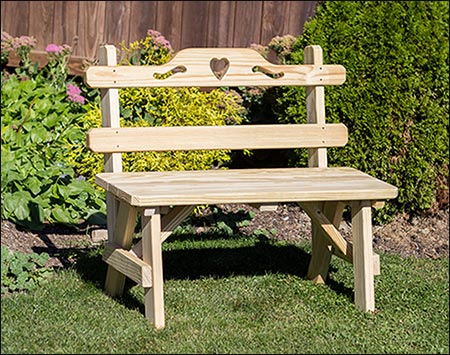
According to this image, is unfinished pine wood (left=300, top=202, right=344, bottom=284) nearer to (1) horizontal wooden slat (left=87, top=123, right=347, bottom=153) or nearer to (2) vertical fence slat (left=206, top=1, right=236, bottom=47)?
(1) horizontal wooden slat (left=87, top=123, right=347, bottom=153)

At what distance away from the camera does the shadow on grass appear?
4836mm

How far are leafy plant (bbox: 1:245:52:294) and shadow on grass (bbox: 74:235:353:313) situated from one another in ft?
0.67

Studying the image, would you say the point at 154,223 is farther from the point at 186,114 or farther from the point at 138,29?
the point at 138,29

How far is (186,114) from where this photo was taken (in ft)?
19.3

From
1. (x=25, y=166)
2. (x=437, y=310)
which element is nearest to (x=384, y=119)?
(x=437, y=310)

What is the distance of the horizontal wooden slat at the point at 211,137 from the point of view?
4566 mm

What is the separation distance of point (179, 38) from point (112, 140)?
2955 mm

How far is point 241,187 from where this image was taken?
13.6ft

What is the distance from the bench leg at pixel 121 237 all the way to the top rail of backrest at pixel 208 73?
0.61 metres

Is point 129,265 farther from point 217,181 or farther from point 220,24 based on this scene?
point 220,24

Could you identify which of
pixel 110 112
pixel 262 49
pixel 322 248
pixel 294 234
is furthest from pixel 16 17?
pixel 322 248

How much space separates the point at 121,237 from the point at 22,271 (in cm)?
51

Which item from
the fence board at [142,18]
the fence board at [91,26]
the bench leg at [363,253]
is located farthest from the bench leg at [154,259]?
the fence board at [91,26]

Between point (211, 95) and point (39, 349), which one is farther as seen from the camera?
point (211, 95)
